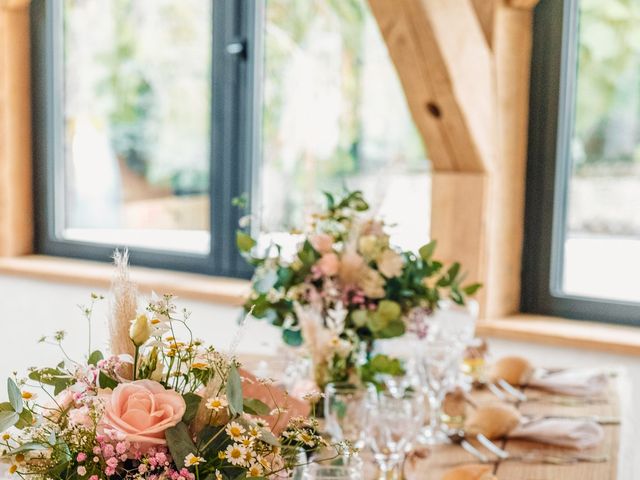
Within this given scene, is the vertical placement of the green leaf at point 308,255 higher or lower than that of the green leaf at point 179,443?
higher

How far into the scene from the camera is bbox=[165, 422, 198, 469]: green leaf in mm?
982

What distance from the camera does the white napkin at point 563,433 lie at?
6.40 feet

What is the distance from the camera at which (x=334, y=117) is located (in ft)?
11.9

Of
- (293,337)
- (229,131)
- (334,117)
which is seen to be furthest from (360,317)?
(229,131)

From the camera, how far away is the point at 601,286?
10.4 feet

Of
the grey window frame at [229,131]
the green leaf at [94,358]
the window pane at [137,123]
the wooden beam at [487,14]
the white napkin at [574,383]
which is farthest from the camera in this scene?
the window pane at [137,123]

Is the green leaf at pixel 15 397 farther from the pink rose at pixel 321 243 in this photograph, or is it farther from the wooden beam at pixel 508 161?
the wooden beam at pixel 508 161

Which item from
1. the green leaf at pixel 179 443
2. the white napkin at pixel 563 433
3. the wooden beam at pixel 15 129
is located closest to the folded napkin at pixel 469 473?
the white napkin at pixel 563 433

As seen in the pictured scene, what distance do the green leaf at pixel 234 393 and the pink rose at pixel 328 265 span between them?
96 cm

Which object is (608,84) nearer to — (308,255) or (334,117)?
(334,117)

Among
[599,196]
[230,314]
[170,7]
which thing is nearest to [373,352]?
[599,196]

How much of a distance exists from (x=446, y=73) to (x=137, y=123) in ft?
5.19

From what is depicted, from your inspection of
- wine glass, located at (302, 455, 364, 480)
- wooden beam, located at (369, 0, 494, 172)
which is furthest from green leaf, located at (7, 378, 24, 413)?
wooden beam, located at (369, 0, 494, 172)

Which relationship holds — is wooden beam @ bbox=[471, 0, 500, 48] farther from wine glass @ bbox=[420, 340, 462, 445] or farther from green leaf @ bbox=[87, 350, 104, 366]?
green leaf @ bbox=[87, 350, 104, 366]
